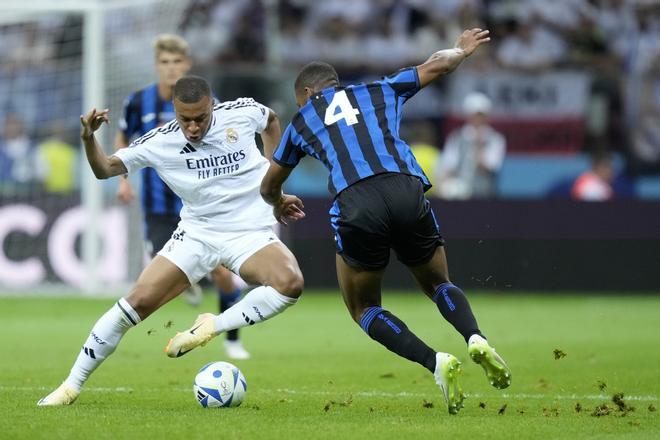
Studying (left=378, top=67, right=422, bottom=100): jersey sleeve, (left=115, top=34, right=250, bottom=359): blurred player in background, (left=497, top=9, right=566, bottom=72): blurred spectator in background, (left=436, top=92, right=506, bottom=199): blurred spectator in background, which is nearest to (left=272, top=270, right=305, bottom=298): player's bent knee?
(left=378, top=67, right=422, bottom=100): jersey sleeve

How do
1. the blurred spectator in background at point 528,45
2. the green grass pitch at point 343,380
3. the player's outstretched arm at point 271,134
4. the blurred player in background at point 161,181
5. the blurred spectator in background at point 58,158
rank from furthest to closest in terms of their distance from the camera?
the blurred spectator in background at point 528,45, the blurred spectator in background at point 58,158, the blurred player in background at point 161,181, the player's outstretched arm at point 271,134, the green grass pitch at point 343,380

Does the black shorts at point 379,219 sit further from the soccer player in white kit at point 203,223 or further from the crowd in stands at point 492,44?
the crowd in stands at point 492,44

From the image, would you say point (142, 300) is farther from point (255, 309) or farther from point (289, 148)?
point (289, 148)

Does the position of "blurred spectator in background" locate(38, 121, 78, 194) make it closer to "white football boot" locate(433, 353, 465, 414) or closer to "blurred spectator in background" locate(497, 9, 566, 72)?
"blurred spectator in background" locate(497, 9, 566, 72)

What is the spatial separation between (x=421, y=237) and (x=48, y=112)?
437 inches

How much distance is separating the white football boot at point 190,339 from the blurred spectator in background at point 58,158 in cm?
1039

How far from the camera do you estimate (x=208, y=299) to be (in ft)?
51.0

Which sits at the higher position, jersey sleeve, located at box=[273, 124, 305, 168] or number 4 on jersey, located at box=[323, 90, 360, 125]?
number 4 on jersey, located at box=[323, 90, 360, 125]

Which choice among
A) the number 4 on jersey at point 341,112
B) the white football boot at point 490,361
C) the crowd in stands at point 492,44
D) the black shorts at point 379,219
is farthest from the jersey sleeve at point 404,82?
the crowd in stands at point 492,44

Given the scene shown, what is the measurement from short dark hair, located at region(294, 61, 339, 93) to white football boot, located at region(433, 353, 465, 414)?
1713 millimetres

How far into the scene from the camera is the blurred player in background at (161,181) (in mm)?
9961

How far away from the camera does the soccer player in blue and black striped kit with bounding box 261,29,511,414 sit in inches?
260

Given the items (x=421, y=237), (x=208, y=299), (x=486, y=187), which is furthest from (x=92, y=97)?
(x=421, y=237)

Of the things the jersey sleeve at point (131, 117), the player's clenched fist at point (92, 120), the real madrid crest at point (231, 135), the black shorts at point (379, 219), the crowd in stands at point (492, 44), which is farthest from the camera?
the crowd in stands at point (492, 44)
